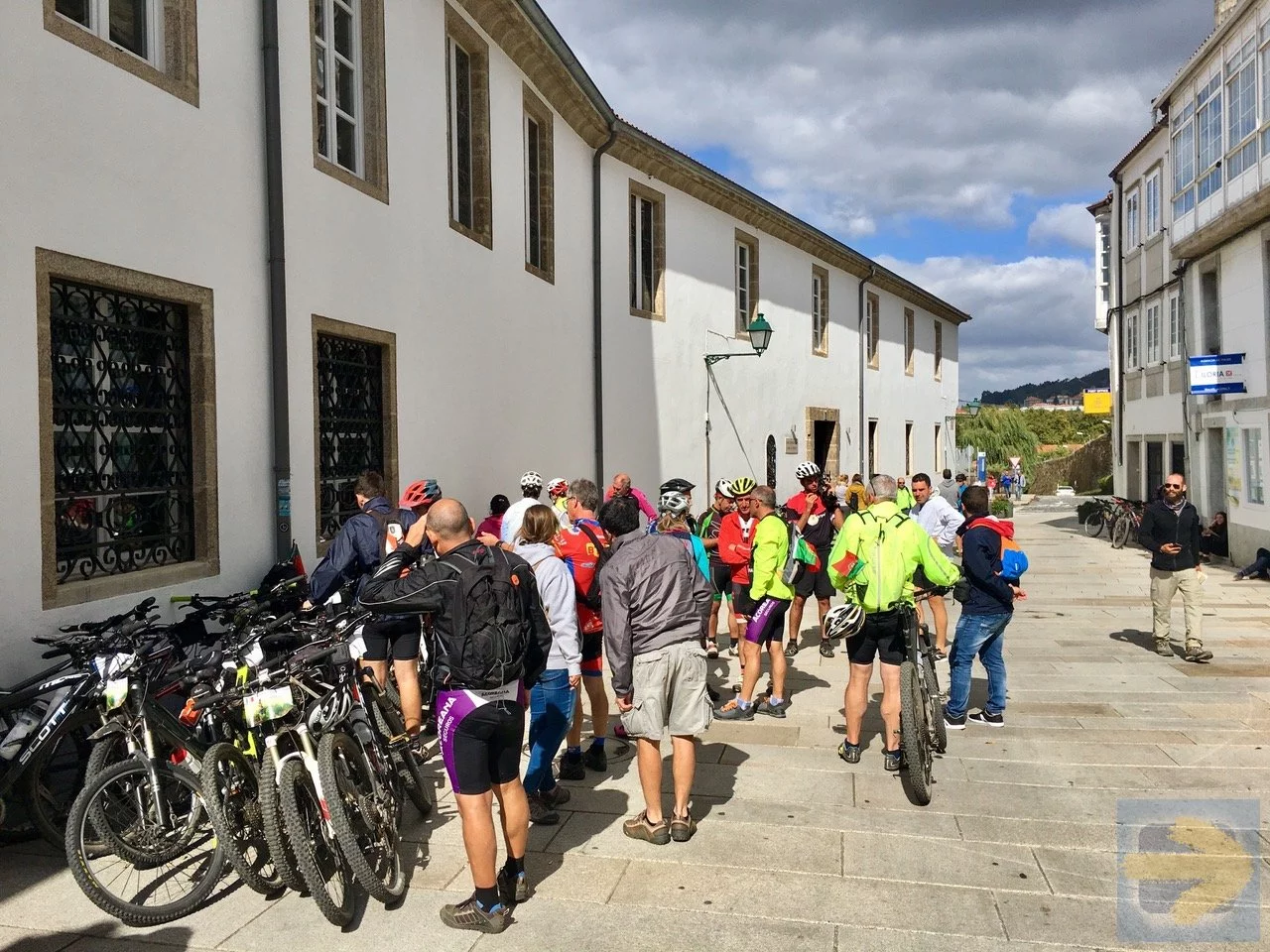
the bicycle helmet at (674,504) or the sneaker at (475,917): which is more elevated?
the bicycle helmet at (674,504)

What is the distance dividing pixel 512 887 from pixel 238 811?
115 cm

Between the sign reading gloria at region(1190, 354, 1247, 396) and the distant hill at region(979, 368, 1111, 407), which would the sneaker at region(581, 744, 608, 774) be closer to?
the sign reading gloria at region(1190, 354, 1247, 396)

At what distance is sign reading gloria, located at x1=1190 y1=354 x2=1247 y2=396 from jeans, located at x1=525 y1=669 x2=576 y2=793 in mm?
15578

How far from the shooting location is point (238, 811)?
4.09 m

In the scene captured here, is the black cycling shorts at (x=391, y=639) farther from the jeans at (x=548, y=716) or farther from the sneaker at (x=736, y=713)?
the sneaker at (x=736, y=713)

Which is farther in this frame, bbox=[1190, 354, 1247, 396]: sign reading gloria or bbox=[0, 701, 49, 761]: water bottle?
bbox=[1190, 354, 1247, 396]: sign reading gloria

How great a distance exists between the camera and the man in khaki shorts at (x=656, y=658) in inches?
187

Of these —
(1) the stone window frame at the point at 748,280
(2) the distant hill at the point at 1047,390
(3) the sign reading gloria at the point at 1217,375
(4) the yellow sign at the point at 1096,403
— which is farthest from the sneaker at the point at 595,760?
(2) the distant hill at the point at 1047,390

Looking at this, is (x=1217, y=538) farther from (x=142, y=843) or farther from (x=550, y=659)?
(x=142, y=843)

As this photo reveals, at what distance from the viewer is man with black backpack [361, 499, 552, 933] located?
3859 millimetres

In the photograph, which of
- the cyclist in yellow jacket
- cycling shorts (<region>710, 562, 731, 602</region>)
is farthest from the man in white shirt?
the cyclist in yellow jacket

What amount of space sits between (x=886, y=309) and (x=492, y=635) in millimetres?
26055

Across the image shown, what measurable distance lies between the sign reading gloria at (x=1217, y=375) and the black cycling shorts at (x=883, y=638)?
547 inches

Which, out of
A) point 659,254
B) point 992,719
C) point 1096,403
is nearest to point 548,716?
point 992,719
